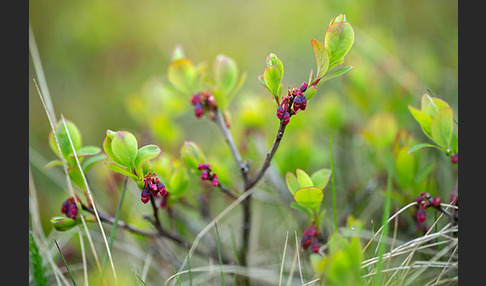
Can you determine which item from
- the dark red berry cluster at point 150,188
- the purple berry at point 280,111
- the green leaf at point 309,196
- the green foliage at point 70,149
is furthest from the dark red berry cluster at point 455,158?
the green foliage at point 70,149

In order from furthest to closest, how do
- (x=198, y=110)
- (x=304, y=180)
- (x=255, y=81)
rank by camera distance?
(x=255, y=81)
(x=198, y=110)
(x=304, y=180)

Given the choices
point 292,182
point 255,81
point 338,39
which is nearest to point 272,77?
point 338,39

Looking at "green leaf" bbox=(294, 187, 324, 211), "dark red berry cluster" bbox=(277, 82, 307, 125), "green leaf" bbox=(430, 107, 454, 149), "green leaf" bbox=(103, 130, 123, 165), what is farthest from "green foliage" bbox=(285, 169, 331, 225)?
"green leaf" bbox=(103, 130, 123, 165)

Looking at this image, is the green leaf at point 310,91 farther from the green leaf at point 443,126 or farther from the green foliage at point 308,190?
the green leaf at point 443,126

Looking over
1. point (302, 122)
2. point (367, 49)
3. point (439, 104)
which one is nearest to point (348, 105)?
point (367, 49)

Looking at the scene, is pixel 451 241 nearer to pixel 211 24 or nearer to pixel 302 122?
pixel 302 122

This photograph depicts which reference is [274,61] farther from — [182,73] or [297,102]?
[182,73]
